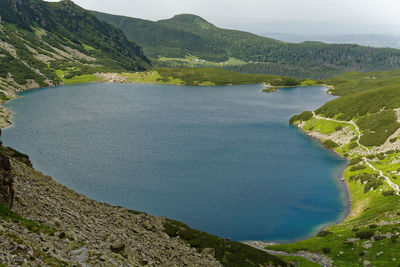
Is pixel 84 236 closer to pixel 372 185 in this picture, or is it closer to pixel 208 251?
pixel 208 251

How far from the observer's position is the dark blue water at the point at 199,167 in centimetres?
7338

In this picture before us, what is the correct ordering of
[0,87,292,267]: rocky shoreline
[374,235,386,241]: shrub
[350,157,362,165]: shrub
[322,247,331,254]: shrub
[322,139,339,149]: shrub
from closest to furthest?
[0,87,292,267]: rocky shoreline
[374,235,386,241]: shrub
[322,247,331,254]: shrub
[350,157,362,165]: shrub
[322,139,339,149]: shrub

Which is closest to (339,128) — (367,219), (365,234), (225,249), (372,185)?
(372,185)

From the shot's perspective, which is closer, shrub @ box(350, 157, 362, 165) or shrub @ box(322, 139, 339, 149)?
shrub @ box(350, 157, 362, 165)

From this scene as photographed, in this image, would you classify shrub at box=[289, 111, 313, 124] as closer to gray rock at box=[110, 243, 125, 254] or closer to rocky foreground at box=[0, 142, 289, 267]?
rocky foreground at box=[0, 142, 289, 267]

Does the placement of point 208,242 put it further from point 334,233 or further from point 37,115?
point 37,115

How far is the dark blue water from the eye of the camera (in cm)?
7338

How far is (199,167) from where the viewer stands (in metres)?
102

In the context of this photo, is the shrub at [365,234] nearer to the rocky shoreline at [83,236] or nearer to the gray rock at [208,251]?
the rocky shoreline at [83,236]

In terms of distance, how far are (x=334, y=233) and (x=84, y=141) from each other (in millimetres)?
95106

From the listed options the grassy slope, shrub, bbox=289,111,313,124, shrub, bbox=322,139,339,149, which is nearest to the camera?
the grassy slope

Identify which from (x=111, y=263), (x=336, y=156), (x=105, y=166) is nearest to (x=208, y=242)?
(x=111, y=263)

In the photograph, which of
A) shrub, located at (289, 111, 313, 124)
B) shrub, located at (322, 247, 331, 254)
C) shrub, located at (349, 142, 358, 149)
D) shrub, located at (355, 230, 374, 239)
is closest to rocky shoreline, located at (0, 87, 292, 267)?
shrub, located at (322, 247, 331, 254)

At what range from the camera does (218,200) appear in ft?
260
